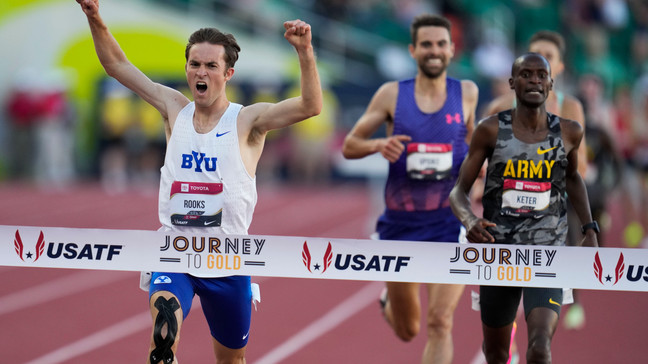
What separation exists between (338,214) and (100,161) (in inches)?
280

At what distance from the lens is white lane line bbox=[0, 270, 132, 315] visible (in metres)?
9.26

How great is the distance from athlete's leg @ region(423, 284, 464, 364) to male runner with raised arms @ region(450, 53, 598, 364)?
→ 99 cm

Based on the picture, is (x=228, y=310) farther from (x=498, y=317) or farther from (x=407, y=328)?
(x=407, y=328)

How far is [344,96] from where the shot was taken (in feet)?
66.4

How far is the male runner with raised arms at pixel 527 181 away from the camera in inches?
179

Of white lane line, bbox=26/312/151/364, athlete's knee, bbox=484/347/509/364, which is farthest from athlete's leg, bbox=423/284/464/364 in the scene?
white lane line, bbox=26/312/151/364

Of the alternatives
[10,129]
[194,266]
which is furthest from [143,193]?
[194,266]

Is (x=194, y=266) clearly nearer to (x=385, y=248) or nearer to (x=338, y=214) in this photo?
(x=385, y=248)

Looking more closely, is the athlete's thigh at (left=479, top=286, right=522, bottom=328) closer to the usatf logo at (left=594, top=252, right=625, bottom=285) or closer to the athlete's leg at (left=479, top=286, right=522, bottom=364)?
the athlete's leg at (left=479, top=286, right=522, bottom=364)

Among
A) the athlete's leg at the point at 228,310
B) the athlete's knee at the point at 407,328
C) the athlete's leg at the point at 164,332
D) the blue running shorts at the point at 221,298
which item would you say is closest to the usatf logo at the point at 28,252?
the blue running shorts at the point at 221,298

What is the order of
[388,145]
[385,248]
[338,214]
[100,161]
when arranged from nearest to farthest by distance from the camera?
[385,248] < [388,145] < [338,214] < [100,161]

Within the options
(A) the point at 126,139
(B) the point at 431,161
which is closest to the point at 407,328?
(B) the point at 431,161

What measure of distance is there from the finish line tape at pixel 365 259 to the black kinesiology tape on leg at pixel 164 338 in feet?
0.78

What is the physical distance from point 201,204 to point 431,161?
73.2 inches
